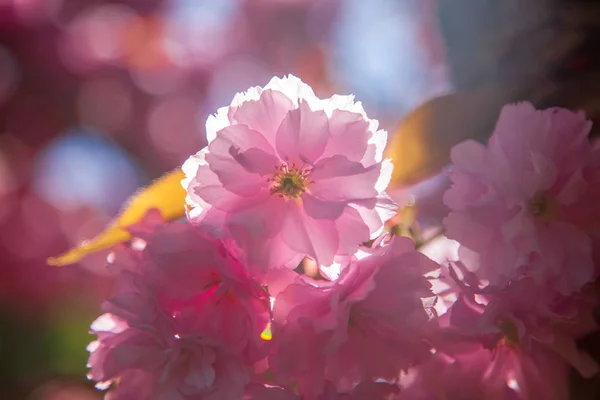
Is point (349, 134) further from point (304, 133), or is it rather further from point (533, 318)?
point (533, 318)

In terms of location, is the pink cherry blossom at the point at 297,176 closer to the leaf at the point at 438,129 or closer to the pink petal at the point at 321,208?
the pink petal at the point at 321,208

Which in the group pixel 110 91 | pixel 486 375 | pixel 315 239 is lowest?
pixel 486 375

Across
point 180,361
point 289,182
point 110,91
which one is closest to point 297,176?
point 289,182

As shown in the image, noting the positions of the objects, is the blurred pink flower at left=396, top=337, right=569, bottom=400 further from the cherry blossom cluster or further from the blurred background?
the blurred background

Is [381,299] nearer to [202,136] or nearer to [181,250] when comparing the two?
[181,250]

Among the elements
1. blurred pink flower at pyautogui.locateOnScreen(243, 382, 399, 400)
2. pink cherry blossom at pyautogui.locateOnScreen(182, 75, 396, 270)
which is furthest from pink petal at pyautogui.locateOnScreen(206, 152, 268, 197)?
blurred pink flower at pyautogui.locateOnScreen(243, 382, 399, 400)

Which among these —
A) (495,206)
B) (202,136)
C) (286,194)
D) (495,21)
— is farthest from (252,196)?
(202,136)

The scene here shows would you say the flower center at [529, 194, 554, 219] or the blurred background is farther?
the blurred background
